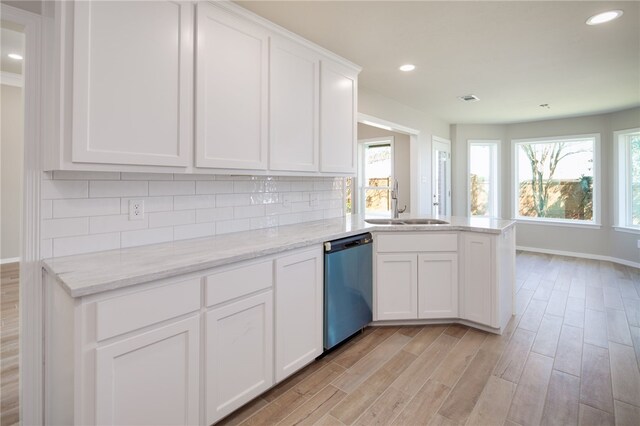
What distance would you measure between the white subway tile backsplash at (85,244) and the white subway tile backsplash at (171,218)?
20 centimetres

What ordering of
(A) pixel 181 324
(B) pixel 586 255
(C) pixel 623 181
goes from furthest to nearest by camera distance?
1. (B) pixel 586 255
2. (C) pixel 623 181
3. (A) pixel 181 324

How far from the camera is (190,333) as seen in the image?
1488mm

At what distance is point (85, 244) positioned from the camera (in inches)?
66.8

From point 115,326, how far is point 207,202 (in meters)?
1.10

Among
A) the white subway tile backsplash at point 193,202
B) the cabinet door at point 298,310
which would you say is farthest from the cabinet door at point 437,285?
the white subway tile backsplash at point 193,202

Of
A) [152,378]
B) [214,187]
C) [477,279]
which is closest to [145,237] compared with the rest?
[214,187]

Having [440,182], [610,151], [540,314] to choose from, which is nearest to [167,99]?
[540,314]

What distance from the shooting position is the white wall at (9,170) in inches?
183

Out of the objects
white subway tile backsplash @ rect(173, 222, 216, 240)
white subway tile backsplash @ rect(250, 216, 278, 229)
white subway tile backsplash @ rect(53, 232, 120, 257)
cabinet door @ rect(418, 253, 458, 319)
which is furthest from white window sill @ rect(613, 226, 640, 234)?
white subway tile backsplash @ rect(53, 232, 120, 257)

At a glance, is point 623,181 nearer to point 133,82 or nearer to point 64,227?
point 133,82

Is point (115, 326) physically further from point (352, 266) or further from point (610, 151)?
point (610, 151)

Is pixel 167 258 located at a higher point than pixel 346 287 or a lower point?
higher

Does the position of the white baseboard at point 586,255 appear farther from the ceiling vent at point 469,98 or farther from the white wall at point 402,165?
the ceiling vent at point 469,98

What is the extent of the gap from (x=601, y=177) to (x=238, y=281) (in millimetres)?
6487
